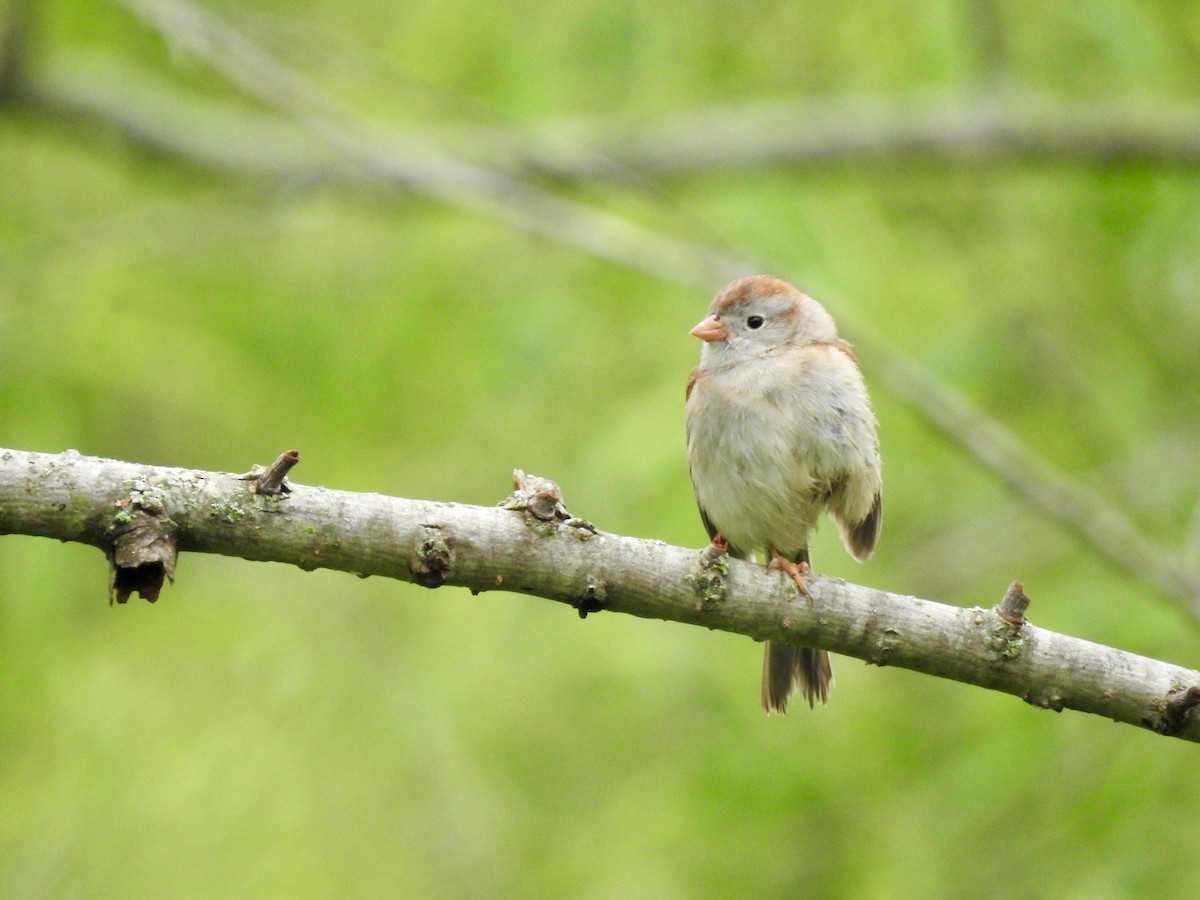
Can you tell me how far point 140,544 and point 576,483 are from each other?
114 inches

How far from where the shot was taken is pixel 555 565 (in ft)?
9.98

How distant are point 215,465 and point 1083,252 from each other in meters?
4.12

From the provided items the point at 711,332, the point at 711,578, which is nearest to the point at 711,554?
the point at 711,578

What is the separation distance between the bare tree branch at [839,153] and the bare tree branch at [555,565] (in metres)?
1.56

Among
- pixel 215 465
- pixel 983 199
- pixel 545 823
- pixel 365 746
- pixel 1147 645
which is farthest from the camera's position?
pixel 983 199

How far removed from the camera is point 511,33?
686cm

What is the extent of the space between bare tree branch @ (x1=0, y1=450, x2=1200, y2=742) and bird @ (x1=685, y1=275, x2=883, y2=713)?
102 cm

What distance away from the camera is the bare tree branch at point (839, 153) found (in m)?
5.00

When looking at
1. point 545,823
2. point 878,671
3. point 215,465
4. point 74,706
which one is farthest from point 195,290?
point 878,671

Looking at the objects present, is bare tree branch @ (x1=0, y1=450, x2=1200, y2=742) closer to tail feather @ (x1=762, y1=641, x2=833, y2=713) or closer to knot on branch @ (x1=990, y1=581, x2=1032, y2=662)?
knot on branch @ (x1=990, y1=581, x2=1032, y2=662)

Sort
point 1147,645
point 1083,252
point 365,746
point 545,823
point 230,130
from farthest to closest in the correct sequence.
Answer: point 230,130, point 1083,252, point 545,823, point 365,746, point 1147,645

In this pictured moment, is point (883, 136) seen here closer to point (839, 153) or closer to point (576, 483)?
point (839, 153)

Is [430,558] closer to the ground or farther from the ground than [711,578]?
closer to the ground

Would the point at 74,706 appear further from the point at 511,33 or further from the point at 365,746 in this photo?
the point at 511,33
